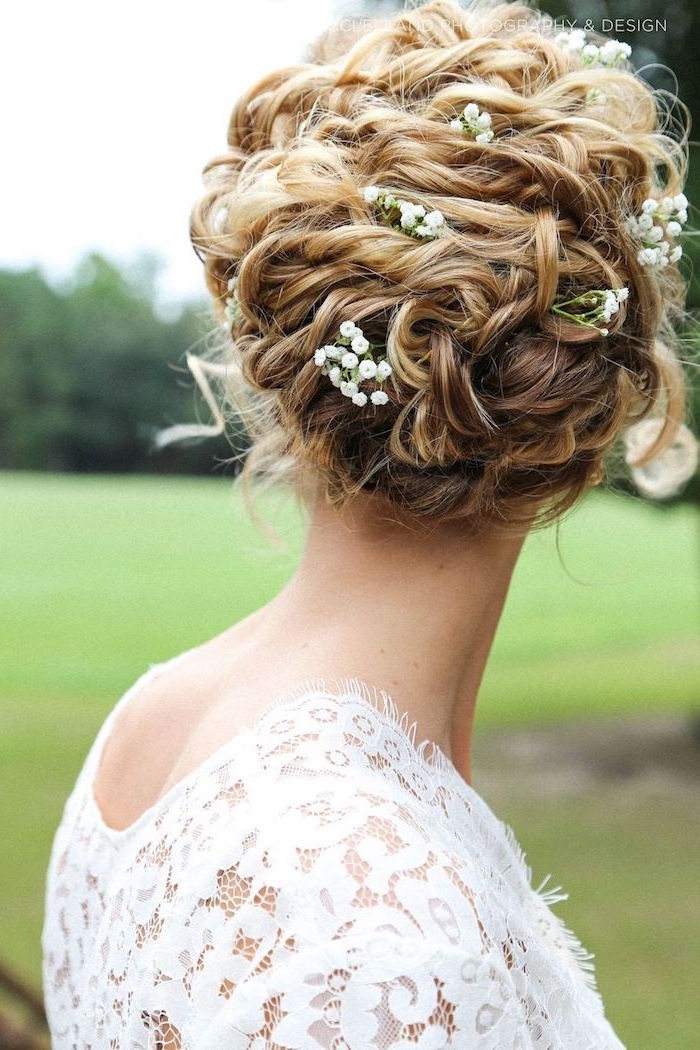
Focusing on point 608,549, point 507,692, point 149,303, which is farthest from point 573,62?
point 149,303

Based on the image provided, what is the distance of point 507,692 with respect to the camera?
13.5 m

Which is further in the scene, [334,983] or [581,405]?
[581,405]

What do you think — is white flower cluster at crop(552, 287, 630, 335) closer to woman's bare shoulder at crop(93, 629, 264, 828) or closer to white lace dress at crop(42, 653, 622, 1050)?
white lace dress at crop(42, 653, 622, 1050)

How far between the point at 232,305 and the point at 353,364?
1.03 ft

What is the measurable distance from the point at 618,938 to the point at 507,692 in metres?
6.76

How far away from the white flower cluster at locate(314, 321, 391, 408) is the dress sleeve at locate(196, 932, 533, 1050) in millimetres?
630

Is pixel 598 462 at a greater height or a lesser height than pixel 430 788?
greater

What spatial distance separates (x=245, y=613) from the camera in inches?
816

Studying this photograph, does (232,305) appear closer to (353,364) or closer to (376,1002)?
(353,364)

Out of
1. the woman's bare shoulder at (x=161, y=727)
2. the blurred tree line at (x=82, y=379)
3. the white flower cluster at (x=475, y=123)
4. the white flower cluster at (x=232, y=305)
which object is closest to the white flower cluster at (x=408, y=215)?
the white flower cluster at (x=475, y=123)

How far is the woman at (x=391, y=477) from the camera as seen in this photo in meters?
1.18

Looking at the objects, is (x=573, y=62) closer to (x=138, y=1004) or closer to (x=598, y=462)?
(x=598, y=462)

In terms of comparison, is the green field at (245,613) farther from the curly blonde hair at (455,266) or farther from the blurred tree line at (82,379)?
the blurred tree line at (82,379)

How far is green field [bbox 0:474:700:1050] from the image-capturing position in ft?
21.9
